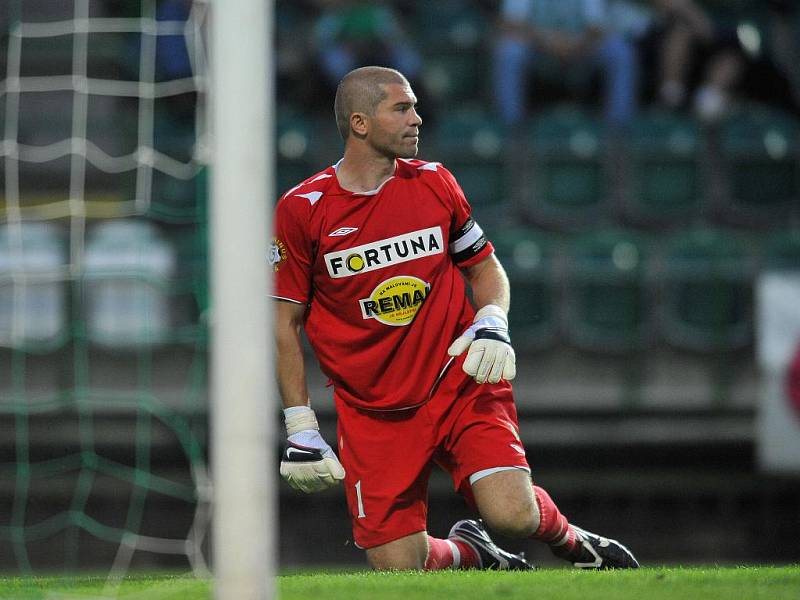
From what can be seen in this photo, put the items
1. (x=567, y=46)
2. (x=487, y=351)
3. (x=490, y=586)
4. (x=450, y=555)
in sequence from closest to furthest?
(x=490, y=586) < (x=487, y=351) < (x=450, y=555) < (x=567, y=46)

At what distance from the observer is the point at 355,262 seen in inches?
151

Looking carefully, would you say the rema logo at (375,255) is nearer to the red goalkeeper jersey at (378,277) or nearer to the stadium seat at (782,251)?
the red goalkeeper jersey at (378,277)

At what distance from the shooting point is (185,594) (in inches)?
123

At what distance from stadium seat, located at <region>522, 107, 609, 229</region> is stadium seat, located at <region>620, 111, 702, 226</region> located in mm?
187

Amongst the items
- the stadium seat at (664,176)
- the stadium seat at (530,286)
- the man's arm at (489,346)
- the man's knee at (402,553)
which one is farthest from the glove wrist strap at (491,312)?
the stadium seat at (664,176)

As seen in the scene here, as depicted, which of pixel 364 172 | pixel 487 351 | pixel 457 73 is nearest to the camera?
pixel 487 351

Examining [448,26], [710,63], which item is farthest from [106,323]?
[710,63]

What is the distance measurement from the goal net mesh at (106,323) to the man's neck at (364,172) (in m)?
2.60

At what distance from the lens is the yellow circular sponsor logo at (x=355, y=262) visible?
3.83 m

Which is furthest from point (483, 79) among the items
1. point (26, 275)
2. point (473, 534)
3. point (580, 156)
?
point (473, 534)

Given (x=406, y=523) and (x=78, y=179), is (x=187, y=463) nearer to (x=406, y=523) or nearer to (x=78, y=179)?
(x=78, y=179)

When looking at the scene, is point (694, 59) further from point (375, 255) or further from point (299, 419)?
point (299, 419)

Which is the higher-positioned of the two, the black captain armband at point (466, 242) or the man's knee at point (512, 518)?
the black captain armband at point (466, 242)

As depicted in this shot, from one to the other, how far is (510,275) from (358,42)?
2.02 m
